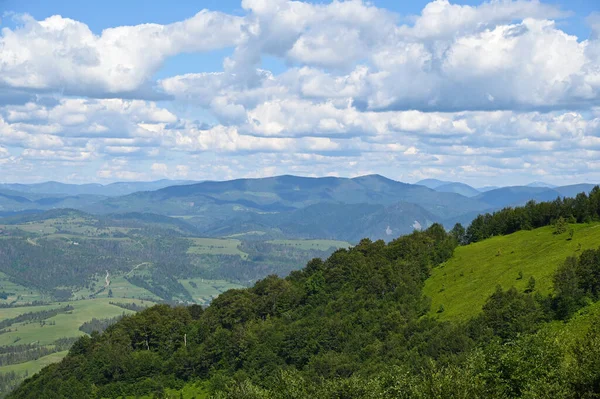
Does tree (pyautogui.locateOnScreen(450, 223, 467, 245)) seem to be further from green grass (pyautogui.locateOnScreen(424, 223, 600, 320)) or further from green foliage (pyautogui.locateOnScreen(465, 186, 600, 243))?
green grass (pyautogui.locateOnScreen(424, 223, 600, 320))

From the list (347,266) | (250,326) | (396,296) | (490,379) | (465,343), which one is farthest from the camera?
(347,266)

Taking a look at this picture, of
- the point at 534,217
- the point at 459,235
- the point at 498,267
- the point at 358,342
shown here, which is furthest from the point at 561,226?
the point at 358,342

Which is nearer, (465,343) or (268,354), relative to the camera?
(465,343)

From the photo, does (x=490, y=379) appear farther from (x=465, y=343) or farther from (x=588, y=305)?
(x=588, y=305)

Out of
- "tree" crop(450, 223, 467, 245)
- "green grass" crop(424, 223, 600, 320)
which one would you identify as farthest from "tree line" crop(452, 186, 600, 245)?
"green grass" crop(424, 223, 600, 320)

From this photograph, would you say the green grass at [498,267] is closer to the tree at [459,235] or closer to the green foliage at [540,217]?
the green foliage at [540,217]

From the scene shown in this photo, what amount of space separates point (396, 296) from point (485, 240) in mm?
45924

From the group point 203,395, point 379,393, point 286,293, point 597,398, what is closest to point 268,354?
point 203,395

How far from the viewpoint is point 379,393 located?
80.3 meters

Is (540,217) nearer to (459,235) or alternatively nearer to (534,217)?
(534,217)

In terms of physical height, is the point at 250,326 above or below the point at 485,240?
below

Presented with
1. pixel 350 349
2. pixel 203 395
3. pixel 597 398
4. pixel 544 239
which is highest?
pixel 544 239

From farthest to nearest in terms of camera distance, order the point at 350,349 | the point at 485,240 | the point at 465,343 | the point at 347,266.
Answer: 1. the point at 485,240
2. the point at 347,266
3. the point at 350,349
4. the point at 465,343

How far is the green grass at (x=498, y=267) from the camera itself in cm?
12619
